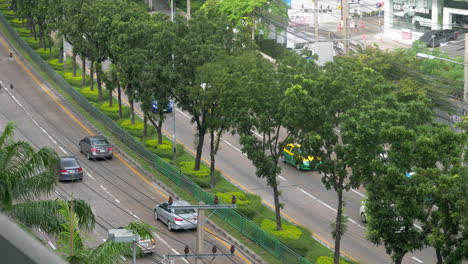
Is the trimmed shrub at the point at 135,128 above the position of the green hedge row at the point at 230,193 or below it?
above

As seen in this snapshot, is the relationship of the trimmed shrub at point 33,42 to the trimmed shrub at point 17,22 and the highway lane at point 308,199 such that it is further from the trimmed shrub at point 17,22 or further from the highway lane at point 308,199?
the highway lane at point 308,199

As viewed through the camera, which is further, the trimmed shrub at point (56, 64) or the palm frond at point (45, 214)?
the trimmed shrub at point (56, 64)

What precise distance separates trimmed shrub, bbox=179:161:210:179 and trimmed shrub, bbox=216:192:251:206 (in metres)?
3.55

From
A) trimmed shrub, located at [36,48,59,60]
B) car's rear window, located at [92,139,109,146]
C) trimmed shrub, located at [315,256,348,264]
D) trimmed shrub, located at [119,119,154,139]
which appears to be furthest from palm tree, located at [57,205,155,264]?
trimmed shrub, located at [36,48,59,60]

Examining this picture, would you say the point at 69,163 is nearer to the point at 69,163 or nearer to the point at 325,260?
the point at 69,163

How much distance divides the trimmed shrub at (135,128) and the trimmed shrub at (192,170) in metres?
6.50

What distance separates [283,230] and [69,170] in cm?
1346

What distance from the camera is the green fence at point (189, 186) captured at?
3306 centimetres

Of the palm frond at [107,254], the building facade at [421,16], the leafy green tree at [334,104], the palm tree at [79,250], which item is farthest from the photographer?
the building facade at [421,16]

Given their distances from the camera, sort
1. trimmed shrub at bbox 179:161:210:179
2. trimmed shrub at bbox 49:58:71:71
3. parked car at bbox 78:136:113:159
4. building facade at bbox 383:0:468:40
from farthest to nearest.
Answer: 1. building facade at bbox 383:0:468:40
2. trimmed shrub at bbox 49:58:71:71
3. parked car at bbox 78:136:113:159
4. trimmed shrub at bbox 179:161:210:179

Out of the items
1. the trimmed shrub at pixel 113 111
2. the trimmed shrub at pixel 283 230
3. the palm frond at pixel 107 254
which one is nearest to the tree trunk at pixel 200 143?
the trimmed shrub at pixel 283 230

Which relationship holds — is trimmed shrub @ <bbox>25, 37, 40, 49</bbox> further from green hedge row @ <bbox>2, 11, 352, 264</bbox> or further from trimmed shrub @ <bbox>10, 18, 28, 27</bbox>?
green hedge row @ <bbox>2, 11, 352, 264</bbox>

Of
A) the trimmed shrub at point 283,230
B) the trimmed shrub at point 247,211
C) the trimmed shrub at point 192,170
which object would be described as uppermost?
the trimmed shrub at point 192,170

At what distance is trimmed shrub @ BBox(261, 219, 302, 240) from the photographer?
34.7 meters
